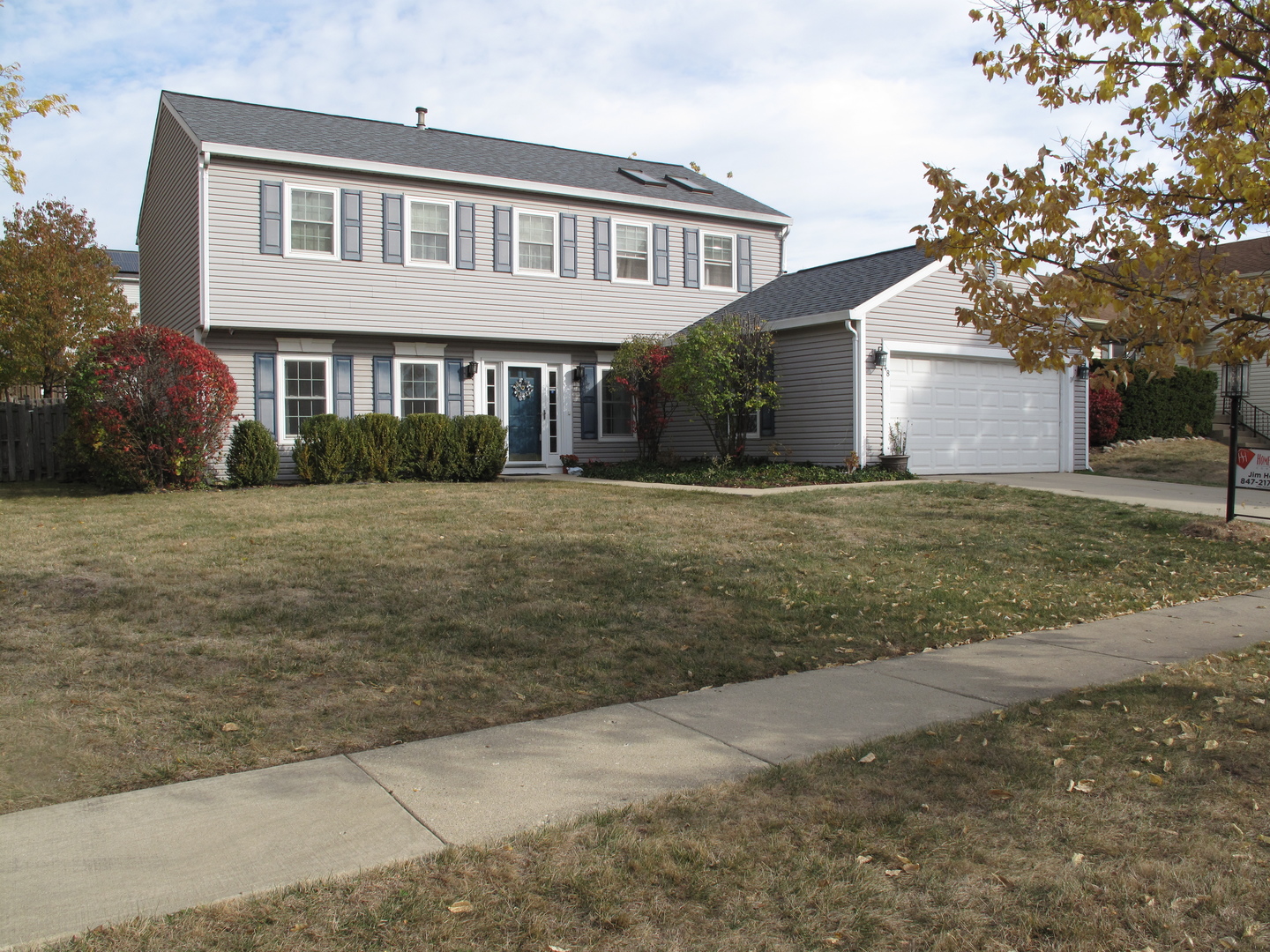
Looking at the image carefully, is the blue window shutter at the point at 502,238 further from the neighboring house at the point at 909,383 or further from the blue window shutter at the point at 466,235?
the neighboring house at the point at 909,383

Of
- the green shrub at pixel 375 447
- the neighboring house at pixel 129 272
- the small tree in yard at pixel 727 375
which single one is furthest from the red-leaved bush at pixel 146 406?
the neighboring house at pixel 129 272

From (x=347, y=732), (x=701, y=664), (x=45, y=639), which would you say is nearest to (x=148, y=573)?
(x=45, y=639)

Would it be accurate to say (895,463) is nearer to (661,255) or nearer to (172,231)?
(661,255)

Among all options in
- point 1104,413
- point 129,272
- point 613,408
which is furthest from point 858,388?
point 129,272

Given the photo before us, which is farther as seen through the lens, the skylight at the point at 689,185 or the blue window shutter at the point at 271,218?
the skylight at the point at 689,185

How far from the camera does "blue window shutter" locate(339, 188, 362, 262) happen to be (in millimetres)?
16984

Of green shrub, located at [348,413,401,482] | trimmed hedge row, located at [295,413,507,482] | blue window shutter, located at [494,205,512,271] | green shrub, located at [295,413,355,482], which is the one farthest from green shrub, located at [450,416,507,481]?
blue window shutter, located at [494,205,512,271]

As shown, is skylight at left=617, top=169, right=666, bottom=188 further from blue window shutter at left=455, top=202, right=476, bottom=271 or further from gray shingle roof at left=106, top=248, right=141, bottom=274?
gray shingle roof at left=106, top=248, right=141, bottom=274

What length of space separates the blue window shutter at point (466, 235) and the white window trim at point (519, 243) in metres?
0.81

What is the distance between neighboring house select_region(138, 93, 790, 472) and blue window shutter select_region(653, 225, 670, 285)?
0.09 ft

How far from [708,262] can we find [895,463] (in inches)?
275

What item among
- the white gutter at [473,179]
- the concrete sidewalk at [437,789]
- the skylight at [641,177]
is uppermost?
the skylight at [641,177]

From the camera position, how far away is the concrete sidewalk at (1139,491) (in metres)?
12.5

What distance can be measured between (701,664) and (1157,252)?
11.5 feet
